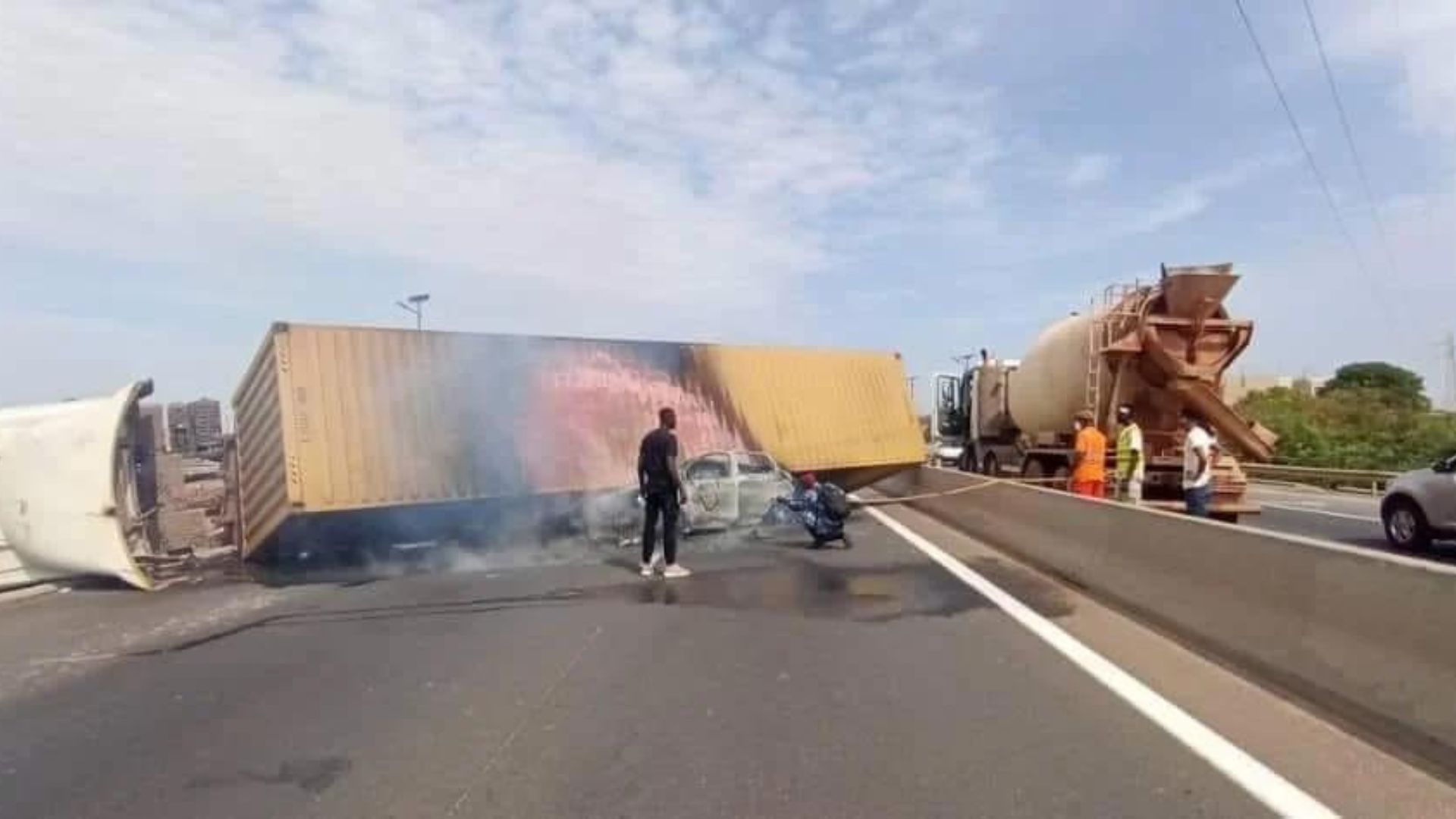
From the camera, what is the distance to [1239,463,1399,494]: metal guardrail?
28.9 metres

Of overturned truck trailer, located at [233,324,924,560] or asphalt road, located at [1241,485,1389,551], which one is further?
asphalt road, located at [1241,485,1389,551]

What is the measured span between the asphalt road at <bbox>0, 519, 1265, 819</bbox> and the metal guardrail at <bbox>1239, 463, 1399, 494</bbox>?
22.0 metres

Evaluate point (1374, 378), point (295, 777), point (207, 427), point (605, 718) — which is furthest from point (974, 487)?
point (1374, 378)

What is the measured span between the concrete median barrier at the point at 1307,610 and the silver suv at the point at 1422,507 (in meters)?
6.44

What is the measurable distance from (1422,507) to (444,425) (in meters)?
12.9

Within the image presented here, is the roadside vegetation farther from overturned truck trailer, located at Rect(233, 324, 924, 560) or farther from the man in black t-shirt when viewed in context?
the man in black t-shirt

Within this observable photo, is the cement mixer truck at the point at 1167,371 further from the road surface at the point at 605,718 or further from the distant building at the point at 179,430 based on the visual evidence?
the distant building at the point at 179,430

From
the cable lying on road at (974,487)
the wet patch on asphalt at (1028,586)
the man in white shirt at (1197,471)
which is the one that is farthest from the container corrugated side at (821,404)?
the man in white shirt at (1197,471)

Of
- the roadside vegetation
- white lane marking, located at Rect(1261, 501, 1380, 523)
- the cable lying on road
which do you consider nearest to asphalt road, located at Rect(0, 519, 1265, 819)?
the cable lying on road

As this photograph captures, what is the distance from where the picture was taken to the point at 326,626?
9969 millimetres

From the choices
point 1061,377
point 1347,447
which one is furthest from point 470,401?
point 1347,447

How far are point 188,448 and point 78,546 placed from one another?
2.57m

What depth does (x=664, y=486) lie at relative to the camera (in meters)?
12.8

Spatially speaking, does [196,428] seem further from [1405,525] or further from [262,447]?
[1405,525]
